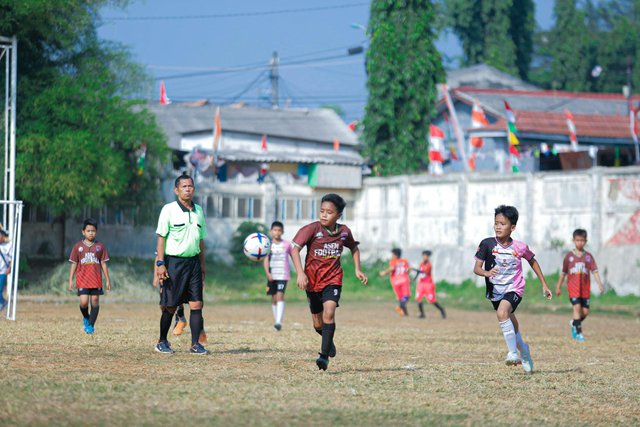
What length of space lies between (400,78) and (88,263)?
98.2 feet

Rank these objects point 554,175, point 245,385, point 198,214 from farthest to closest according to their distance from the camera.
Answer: point 554,175 < point 198,214 < point 245,385

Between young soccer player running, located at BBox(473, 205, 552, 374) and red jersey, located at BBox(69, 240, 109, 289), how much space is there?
23.4 ft

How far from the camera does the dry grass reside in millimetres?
8672

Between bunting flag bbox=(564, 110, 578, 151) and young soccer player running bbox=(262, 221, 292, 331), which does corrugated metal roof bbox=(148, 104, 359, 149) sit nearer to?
bunting flag bbox=(564, 110, 578, 151)

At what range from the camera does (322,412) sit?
8.83m

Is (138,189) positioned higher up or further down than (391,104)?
further down

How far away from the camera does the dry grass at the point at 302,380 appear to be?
8672 mm

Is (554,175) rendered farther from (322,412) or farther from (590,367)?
(322,412)

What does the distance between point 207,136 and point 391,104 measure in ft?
26.4

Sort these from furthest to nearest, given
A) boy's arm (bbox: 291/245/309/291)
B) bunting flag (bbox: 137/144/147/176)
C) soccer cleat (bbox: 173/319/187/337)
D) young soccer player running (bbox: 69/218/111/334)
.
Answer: bunting flag (bbox: 137/144/147/176) → young soccer player running (bbox: 69/218/111/334) → soccer cleat (bbox: 173/319/187/337) → boy's arm (bbox: 291/245/309/291)

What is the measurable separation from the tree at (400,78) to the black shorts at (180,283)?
33045mm

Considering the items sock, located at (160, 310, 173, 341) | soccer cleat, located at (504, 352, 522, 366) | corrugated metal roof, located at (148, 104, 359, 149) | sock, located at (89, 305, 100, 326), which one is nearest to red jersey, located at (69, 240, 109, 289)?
sock, located at (89, 305, 100, 326)

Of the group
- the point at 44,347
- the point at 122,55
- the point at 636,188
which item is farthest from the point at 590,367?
the point at 122,55

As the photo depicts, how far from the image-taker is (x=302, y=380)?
10.8 m
